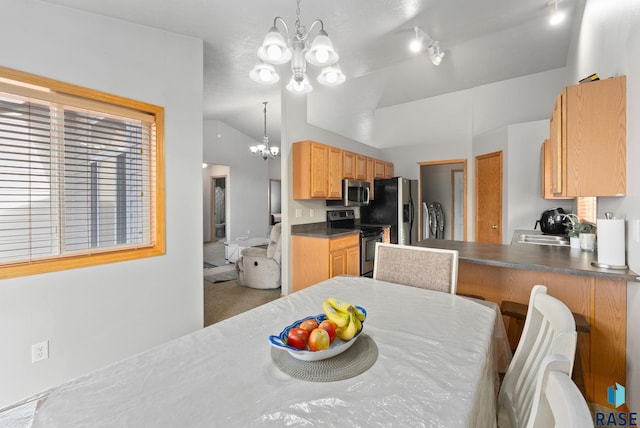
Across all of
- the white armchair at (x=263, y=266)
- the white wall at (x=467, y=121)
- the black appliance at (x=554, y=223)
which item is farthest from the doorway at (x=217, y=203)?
the black appliance at (x=554, y=223)

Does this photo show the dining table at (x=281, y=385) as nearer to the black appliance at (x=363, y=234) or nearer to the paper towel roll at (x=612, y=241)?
the paper towel roll at (x=612, y=241)

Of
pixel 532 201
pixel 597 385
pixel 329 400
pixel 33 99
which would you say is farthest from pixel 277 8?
pixel 532 201

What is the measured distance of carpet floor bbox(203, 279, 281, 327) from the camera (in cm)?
331

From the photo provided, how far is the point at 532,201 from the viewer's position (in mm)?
3754

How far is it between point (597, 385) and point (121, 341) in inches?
130

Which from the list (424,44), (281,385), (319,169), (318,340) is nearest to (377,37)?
(424,44)

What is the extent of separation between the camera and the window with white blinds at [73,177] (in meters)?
1.80

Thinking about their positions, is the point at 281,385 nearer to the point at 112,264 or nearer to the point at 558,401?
the point at 558,401

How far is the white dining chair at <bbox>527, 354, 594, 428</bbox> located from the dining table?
0.54 feet

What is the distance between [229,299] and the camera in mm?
3801

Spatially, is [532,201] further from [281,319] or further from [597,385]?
[281,319]

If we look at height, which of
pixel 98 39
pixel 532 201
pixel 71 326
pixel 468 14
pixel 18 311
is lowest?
pixel 71 326

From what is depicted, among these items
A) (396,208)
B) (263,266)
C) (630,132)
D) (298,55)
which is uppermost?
(298,55)

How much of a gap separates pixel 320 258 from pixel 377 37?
247cm
